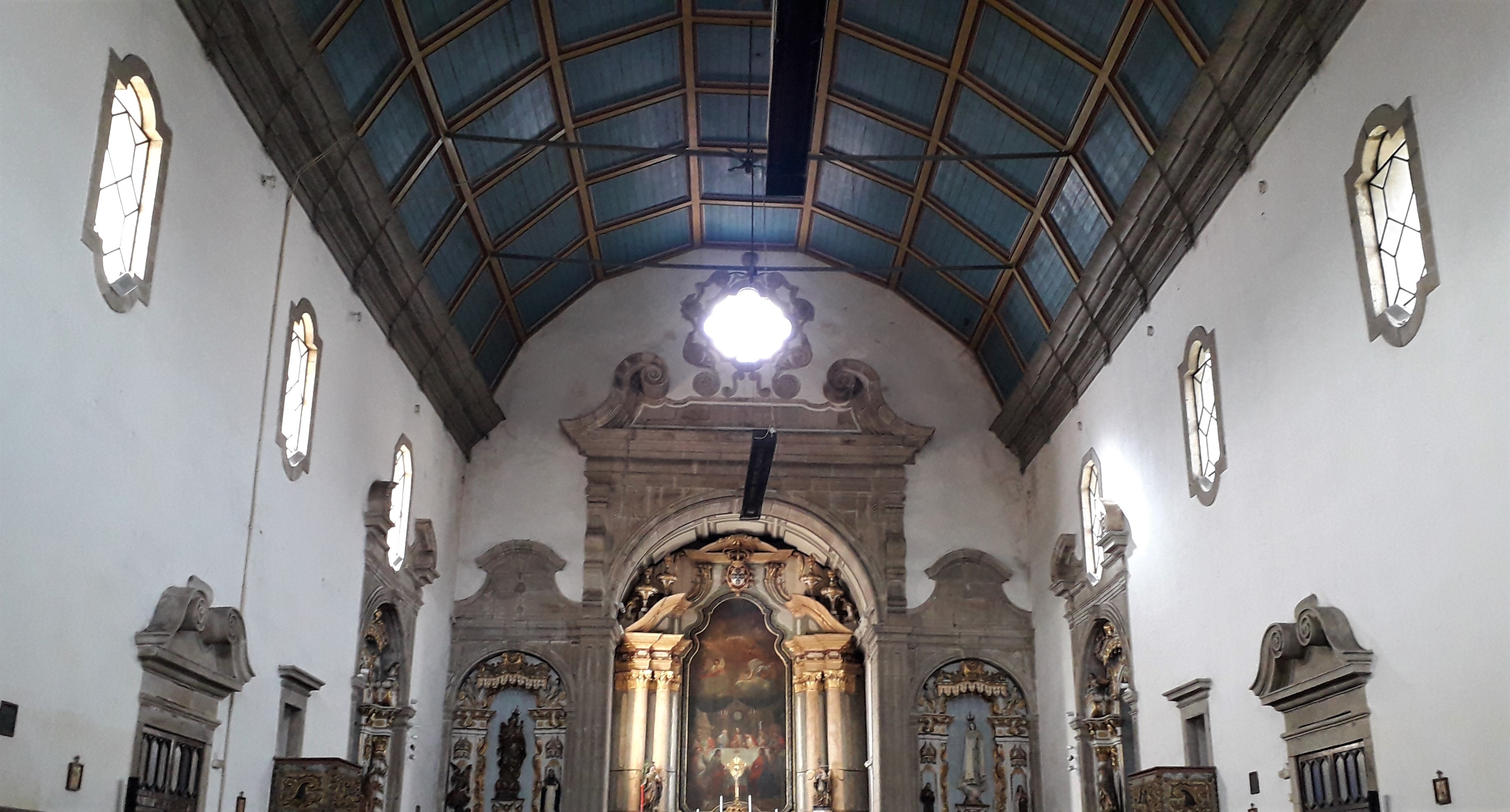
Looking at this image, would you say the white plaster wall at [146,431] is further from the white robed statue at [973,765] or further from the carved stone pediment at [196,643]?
the white robed statue at [973,765]

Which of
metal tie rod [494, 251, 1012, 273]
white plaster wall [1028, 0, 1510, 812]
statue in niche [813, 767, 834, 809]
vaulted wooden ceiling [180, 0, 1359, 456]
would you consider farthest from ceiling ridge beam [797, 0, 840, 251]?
statue in niche [813, 767, 834, 809]

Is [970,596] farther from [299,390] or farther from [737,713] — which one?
[299,390]

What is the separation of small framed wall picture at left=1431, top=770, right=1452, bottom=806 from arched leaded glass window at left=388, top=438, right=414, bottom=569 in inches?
438

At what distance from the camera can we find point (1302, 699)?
10.1 metres

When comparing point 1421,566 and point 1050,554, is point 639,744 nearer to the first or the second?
point 1050,554

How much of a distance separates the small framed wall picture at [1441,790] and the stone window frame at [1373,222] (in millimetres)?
2700

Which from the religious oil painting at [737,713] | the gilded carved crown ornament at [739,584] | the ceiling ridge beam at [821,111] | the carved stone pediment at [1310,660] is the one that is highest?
the ceiling ridge beam at [821,111]

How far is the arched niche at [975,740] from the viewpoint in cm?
1891

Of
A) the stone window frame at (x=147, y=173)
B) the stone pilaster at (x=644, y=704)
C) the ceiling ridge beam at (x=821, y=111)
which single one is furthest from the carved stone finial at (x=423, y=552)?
the stone window frame at (x=147, y=173)

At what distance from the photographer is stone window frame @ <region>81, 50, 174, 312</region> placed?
334 inches

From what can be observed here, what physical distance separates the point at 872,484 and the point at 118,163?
12.9m

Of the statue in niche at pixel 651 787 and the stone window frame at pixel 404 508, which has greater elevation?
the stone window frame at pixel 404 508

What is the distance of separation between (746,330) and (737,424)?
142cm

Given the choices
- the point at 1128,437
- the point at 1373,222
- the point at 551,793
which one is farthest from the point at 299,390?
the point at 1373,222
